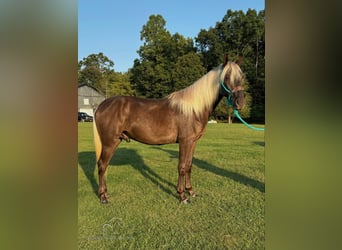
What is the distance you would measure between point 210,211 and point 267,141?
229cm

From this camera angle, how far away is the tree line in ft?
6.35

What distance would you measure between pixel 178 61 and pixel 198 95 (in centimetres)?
52

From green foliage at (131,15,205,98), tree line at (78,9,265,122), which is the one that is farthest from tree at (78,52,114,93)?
green foliage at (131,15,205,98)

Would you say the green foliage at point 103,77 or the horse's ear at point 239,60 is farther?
the horse's ear at point 239,60

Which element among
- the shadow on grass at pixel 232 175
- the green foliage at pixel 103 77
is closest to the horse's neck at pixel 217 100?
the green foliage at pixel 103 77

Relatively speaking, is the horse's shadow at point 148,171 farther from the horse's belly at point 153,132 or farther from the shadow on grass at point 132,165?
the horse's belly at point 153,132

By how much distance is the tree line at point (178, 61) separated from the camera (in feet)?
6.35

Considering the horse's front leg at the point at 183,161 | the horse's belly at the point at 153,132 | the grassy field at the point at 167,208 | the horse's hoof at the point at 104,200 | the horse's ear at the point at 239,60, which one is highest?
the horse's ear at the point at 239,60

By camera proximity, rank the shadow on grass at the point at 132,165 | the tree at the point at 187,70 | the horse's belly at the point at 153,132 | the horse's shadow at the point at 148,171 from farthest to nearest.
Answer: the horse's shadow at the point at 148,171, the shadow on grass at the point at 132,165, the horse's belly at the point at 153,132, the tree at the point at 187,70

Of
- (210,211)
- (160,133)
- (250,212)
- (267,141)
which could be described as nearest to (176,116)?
(160,133)

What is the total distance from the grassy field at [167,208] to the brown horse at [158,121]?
250mm

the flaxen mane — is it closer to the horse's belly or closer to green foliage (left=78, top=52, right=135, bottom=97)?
the horse's belly

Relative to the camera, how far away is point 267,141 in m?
0.79
